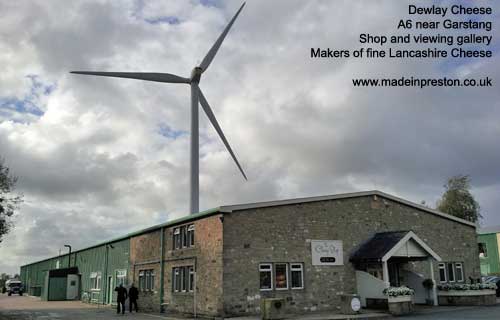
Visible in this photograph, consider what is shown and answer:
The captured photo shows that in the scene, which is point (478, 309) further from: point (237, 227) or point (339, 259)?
point (237, 227)

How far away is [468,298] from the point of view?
25.2m

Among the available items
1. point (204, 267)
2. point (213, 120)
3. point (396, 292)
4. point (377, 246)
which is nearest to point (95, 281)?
point (213, 120)

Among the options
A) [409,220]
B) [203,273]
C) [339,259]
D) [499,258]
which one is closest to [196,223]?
[203,273]

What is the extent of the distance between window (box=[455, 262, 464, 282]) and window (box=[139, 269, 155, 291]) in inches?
675

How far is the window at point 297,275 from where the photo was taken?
23484 millimetres

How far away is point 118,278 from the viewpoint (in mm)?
35438

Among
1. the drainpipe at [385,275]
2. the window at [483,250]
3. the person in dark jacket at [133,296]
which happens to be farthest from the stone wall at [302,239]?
the window at [483,250]

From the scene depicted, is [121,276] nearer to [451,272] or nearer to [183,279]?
[183,279]

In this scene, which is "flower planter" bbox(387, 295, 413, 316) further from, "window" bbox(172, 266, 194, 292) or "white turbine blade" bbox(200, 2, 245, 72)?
"white turbine blade" bbox(200, 2, 245, 72)

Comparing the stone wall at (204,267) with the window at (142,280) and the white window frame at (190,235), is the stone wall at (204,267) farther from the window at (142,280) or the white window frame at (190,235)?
the window at (142,280)

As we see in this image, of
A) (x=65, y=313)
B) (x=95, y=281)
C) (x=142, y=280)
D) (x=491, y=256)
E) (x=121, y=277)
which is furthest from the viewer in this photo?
(x=491, y=256)

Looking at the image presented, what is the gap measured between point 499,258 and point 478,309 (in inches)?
1094

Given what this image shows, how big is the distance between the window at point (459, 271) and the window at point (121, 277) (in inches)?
802

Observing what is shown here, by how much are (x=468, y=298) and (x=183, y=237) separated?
14.3 m
